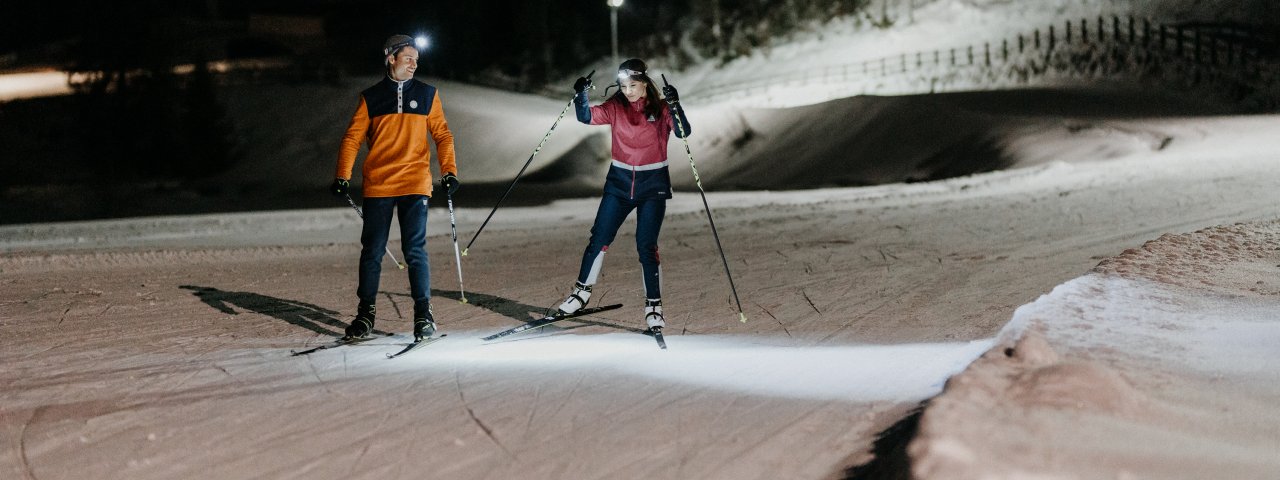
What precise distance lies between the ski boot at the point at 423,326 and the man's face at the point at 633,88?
203 centimetres

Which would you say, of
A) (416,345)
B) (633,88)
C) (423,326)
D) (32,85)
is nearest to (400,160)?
(423,326)

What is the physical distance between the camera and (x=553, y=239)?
1532 centimetres

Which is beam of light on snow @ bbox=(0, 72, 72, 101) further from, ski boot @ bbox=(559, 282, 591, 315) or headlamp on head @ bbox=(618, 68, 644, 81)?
headlamp on head @ bbox=(618, 68, 644, 81)

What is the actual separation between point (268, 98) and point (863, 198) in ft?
116

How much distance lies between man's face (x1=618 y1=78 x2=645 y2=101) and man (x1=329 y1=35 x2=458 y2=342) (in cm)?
129

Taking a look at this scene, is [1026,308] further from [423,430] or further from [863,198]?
[863,198]

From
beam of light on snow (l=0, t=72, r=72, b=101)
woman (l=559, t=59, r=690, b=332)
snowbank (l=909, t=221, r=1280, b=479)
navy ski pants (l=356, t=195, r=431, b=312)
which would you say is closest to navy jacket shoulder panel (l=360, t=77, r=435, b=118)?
navy ski pants (l=356, t=195, r=431, b=312)

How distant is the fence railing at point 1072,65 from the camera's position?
36.3 metres

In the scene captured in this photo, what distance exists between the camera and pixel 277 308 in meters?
9.72

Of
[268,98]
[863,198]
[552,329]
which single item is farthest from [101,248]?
[268,98]

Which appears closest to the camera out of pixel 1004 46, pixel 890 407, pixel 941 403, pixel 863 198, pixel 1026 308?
pixel 941 403

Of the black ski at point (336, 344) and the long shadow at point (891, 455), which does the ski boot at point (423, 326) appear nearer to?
the black ski at point (336, 344)

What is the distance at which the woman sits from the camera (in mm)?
7613

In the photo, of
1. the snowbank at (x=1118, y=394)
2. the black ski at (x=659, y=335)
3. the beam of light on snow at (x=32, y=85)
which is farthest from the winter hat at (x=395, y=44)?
the beam of light on snow at (x=32, y=85)
